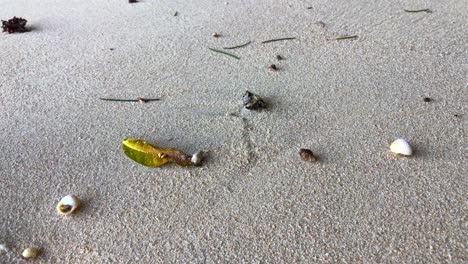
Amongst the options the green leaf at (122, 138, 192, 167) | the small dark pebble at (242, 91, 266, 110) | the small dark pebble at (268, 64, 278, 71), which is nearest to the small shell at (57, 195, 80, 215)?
the green leaf at (122, 138, 192, 167)

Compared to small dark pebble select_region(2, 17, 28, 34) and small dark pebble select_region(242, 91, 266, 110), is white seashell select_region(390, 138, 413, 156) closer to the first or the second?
small dark pebble select_region(242, 91, 266, 110)

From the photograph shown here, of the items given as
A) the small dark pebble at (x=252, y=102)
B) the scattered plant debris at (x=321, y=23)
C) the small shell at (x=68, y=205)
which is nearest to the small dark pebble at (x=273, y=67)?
the small dark pebble at (x=252, y=102)

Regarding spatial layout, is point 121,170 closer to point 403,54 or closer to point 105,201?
point 105,201

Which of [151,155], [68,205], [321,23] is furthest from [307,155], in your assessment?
[321,23]

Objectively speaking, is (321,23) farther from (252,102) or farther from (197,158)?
(197,158)

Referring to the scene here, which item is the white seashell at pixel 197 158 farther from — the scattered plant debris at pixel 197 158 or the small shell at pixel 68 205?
the small shell at pixel 68 205

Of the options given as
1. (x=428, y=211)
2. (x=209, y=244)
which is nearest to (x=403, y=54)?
(x=428, y=211)
